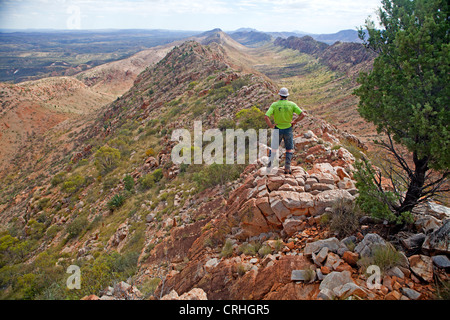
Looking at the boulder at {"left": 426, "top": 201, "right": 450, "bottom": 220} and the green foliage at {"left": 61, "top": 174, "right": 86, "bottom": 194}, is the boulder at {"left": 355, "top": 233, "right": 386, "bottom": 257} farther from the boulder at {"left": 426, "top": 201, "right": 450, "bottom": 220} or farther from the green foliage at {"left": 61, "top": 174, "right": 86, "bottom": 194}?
the green foliage at {"left": 61, "top": 174, "right": 86, "bottom": 194}

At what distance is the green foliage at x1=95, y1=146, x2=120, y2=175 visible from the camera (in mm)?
19406

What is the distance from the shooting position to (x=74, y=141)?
37.3 m

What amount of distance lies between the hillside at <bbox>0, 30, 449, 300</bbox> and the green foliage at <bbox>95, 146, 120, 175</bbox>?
0.09 m

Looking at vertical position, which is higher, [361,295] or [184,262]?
[361,295]

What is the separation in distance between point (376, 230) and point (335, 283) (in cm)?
149

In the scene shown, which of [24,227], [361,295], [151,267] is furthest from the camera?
[24,227]

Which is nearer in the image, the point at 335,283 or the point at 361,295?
the point at 361,295

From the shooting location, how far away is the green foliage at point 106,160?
764 inches

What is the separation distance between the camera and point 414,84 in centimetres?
338

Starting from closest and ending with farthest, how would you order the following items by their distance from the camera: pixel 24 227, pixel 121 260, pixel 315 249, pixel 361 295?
pixel 361 295, pixel 315 249, pixel 121 260, pixel 24 227

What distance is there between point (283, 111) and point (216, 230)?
343 cm

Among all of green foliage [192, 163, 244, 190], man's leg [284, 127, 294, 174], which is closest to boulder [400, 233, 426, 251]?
man's leg [284, 127, 294, 174]
